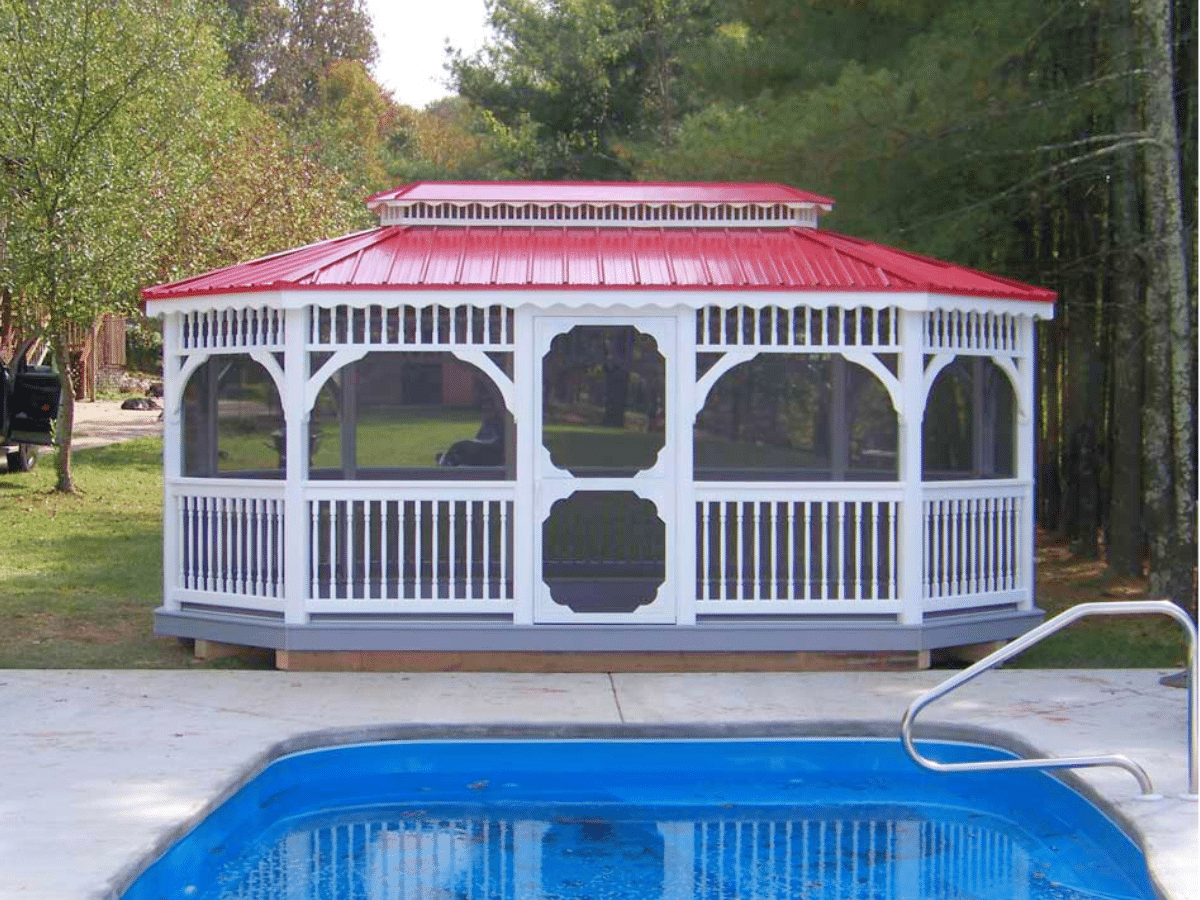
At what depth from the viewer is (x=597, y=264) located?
34.3ft

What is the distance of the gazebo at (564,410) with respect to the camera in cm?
1008

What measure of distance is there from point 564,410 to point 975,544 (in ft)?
11.3

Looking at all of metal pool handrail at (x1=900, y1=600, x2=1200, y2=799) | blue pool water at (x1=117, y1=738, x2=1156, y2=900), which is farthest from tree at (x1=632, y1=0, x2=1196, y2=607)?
metal pool handrail at (x1=900, y1=600, x2=1200, y2=799)

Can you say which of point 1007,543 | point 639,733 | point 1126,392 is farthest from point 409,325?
point 1126,392

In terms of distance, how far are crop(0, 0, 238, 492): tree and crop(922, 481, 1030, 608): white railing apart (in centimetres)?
1211

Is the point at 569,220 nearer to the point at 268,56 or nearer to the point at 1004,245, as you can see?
the point at 1004,245

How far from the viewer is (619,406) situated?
12.6 m

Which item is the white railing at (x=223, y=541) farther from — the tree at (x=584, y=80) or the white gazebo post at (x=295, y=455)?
the tree at (x=584, y=80)

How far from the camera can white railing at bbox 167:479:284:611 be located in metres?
10.3

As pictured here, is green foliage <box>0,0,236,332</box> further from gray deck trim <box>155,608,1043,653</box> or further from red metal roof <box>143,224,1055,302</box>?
gray deck trim <box>155,608,1043,653</box>

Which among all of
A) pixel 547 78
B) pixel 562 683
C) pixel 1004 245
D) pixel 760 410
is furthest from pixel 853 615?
pixel 547 78

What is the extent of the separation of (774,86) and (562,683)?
31.4ft

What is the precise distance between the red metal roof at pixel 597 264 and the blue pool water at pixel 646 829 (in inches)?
117

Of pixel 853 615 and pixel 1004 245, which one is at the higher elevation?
pixel 1004 245
